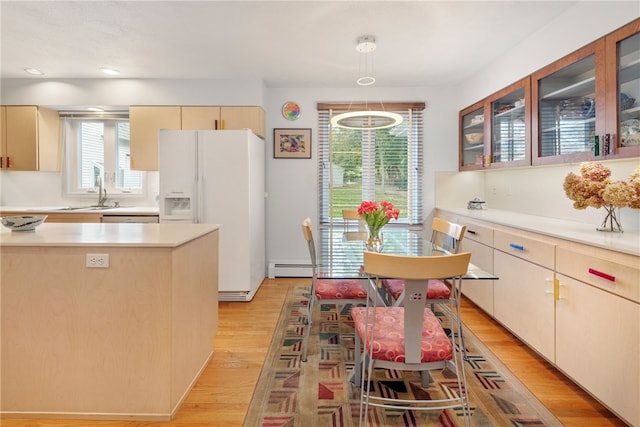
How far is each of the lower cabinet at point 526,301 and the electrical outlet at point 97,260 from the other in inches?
100

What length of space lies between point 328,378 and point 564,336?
143 centimetres

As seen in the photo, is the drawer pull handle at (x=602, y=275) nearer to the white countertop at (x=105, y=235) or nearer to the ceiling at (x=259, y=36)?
the ceiling at (x=259, y=36)

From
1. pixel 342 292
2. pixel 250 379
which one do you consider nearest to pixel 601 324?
pixel 342 292

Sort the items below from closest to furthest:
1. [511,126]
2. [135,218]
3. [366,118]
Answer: [366,118], [511,126], [135,218]

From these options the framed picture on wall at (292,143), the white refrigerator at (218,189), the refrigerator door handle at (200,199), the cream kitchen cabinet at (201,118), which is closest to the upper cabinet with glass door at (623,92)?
the white refrigerator at (218,189)

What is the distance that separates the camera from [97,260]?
1.73 meters

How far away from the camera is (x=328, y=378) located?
7.20 ft

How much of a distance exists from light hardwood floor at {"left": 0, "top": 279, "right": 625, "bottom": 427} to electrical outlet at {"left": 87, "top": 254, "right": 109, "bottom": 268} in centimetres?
79

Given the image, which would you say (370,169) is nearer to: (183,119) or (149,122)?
(183,119)

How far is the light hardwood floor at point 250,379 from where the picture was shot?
70.6 inches

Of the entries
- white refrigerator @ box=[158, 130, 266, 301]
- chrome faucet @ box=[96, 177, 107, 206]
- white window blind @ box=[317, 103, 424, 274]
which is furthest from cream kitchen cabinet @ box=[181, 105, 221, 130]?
chrome faucet @ box=[96, 177, 107, 206]

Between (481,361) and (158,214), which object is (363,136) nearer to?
(158,214)

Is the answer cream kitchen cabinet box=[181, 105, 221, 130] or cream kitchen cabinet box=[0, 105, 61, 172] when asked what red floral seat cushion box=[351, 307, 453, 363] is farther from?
cream kitchen cabinet box=[0, 105, 61, 172]

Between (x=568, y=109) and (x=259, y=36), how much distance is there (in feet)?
8.12
